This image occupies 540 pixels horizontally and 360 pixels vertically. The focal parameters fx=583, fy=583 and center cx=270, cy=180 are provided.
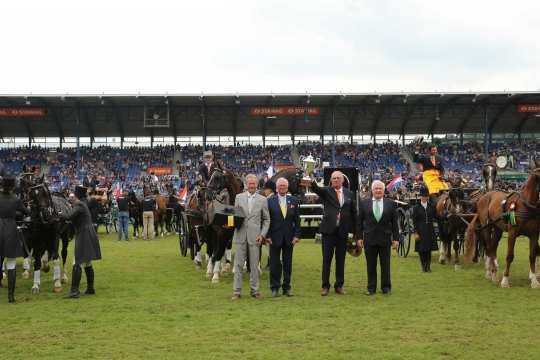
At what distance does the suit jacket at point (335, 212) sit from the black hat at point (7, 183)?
5.21 meters

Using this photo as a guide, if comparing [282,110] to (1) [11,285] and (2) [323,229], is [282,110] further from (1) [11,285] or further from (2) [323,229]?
(1) [11,285]

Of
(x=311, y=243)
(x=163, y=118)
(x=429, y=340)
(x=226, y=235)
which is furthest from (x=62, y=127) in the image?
(x=429, y=340)

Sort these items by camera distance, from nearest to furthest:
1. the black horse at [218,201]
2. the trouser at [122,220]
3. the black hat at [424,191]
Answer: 1. the black horse at [218,201]
2. the black hat at [424,191]
3. the trouser at [122,220]

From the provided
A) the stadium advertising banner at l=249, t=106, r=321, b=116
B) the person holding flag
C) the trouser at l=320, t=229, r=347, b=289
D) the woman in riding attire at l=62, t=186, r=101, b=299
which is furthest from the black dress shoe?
the stadium advertising banner at l=249, t=106, r=321, b=116

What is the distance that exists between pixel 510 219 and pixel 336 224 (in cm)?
335

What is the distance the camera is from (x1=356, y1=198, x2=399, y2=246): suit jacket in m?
10.3

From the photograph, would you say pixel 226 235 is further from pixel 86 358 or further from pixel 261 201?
pixel 86 358

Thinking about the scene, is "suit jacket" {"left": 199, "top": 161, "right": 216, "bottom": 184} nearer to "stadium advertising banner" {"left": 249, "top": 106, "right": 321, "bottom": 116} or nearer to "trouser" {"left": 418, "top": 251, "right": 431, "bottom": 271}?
"trouser" {"left": 418, "top": 251, "right": 431, "bottom": 271}

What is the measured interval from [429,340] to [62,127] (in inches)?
1879

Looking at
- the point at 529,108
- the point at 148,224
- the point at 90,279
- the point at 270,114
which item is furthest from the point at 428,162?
the point at 529,108

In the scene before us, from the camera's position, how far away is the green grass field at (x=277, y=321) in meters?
6.48

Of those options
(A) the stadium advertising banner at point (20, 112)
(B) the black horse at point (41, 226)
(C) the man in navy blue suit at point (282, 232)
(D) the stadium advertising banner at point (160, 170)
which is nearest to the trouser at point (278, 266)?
(C) the man in navy blue suit at point (282, 232)

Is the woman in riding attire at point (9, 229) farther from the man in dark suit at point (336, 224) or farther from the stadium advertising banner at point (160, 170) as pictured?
the stadium advertising banner at point (160, 170)

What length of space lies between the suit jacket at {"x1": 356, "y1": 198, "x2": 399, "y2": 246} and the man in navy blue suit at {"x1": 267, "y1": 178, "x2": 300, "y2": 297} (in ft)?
3.87
